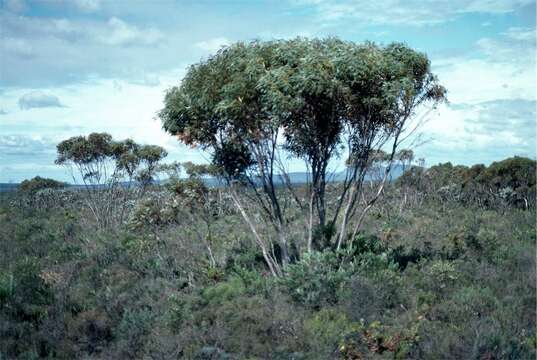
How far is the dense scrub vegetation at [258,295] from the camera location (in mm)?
8336

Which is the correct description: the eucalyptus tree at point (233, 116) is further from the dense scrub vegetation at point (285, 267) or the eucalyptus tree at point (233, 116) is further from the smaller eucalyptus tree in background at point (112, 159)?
the smaller eucalyptus tree in background at point (112, 159)

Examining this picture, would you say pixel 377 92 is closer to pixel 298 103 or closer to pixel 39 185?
Answer: pixel 298 103

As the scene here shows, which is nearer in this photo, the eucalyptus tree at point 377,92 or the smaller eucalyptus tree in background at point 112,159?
the eucalyptus tree at point 377,92

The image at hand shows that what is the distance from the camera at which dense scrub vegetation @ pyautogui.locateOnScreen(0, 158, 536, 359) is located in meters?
8.34

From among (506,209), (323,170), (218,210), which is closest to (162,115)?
(323,170)

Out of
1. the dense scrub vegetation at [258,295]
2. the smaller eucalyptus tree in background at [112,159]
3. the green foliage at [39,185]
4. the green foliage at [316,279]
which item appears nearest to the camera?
the dense scrub vegetation at [258,295]

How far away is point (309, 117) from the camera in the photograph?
1130cm

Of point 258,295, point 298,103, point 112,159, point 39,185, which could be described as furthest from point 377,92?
point 39,185

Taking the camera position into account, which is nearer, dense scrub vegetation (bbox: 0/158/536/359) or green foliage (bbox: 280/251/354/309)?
dense scrub vegetation (bbox: 0/158/536/359)

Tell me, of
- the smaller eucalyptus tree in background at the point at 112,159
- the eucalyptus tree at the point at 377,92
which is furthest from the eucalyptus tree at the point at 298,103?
the smaller eucalyptus tree in background at the point at 112,159

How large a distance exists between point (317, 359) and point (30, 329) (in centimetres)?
521

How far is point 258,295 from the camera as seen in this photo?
10609 millimetres

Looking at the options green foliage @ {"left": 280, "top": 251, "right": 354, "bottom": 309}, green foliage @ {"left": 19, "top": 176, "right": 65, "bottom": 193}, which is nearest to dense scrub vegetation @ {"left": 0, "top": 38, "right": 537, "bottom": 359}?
green foliage @ {"left": 280, "top": 251, "right": 354, "bottom": 309}

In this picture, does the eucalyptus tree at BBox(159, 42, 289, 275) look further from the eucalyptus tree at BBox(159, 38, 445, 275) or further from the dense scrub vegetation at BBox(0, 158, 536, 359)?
the dense scrub vegetation at BBox(0, 158, 536, 359)
